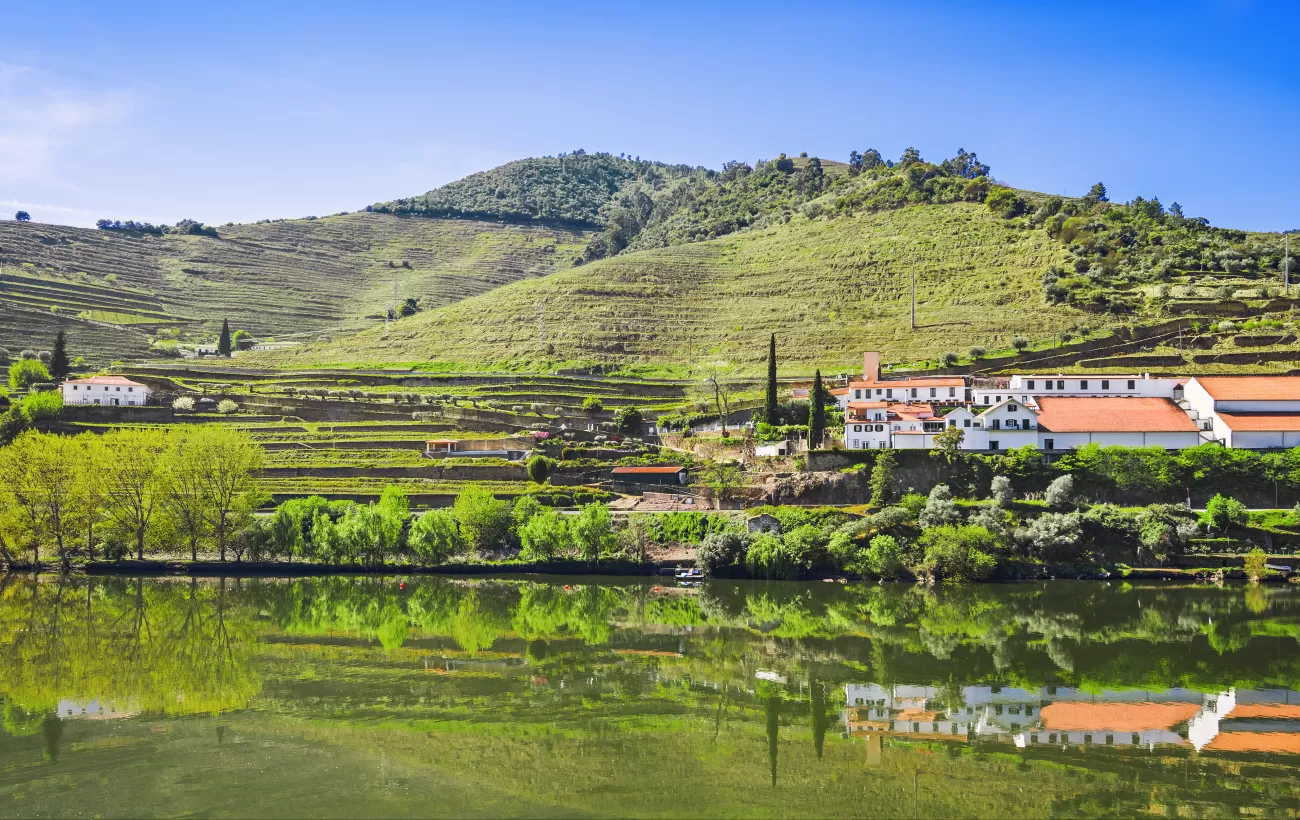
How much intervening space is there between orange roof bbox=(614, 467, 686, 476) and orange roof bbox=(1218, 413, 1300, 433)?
2917 centimetres

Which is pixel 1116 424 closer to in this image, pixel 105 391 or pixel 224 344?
pixel 105 391

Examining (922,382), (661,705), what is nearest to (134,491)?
(661,705)

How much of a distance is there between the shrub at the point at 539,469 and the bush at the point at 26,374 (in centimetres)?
4517

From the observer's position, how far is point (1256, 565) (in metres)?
44.5

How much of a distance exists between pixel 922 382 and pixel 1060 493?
1541 centimetres

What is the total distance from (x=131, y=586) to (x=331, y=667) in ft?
72.7

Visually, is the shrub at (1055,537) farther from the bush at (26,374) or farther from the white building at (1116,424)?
the bush at (26,374)

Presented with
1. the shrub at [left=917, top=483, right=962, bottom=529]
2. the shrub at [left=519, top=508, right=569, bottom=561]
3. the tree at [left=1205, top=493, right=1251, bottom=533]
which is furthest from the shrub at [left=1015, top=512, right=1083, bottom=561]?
the shrub at [left=519, top=508, right=569, bottom=561]

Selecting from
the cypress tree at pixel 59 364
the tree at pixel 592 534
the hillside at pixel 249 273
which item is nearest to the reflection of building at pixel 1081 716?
the tree at pixel 592 534

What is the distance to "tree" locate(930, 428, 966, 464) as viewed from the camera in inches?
2096

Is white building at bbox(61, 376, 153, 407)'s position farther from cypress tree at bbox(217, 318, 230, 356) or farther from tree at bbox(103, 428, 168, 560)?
cypress tree at bbox(217, 318, 230, 356)

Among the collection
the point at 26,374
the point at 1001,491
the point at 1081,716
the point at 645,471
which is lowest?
the point at 1081,716

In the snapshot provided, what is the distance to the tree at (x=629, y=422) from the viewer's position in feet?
222

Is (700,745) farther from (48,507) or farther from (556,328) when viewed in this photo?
(556,328)
